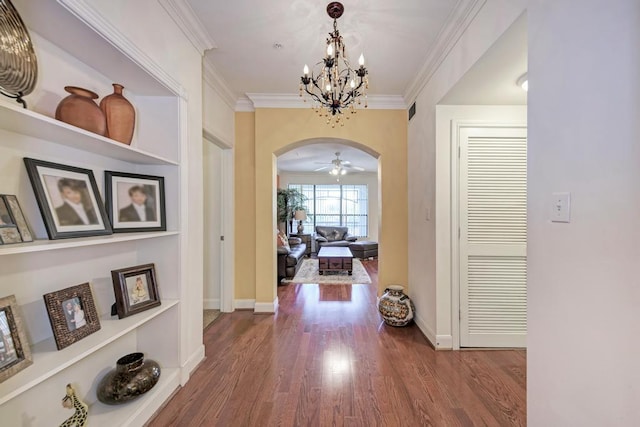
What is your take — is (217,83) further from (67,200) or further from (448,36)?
(448,36)

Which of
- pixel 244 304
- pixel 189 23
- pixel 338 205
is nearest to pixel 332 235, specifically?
pixel 338 205

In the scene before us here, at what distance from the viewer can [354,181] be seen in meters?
9.08

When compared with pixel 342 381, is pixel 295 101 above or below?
above

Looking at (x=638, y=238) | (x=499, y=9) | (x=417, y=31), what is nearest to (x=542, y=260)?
(x=638, y=238)

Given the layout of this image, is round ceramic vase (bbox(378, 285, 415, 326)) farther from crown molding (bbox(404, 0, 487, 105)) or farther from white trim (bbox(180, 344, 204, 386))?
crown molding (bbox(404, 0, 487, 105))

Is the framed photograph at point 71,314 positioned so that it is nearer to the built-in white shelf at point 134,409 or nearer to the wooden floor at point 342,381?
the built-in white shelf at point 134,409

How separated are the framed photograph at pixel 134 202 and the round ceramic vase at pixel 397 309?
7.85 feet

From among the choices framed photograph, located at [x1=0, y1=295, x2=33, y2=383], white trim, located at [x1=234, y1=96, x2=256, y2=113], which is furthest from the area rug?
framed photograph, located at [x1=0, y1=295, x2=33, y2=383]

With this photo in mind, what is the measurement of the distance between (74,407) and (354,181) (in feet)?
27.4

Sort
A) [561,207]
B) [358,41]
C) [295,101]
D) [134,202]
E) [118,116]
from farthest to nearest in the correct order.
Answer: [295,101], [358,41], [134,202], [118,116], [561,207]

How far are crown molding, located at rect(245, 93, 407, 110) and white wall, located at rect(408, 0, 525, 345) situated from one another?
41 centimetres

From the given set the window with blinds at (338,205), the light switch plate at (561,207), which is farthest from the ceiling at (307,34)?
the window with blinds at (338,205)

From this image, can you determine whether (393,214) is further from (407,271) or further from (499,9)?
(499,9)

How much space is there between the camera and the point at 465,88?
220 cm
